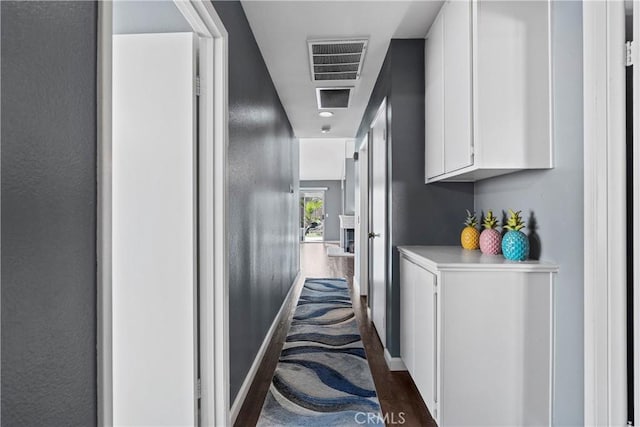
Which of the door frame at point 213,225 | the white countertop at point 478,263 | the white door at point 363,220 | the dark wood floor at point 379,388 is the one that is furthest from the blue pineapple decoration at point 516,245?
the white door at point 363,220

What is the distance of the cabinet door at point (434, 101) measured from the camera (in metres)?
2.18

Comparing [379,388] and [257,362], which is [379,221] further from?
[257,362]

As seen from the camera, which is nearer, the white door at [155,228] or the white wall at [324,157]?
the white door at [155,228]

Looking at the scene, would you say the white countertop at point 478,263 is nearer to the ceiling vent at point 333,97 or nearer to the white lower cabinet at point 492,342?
the white lower cabinet at point 492,342

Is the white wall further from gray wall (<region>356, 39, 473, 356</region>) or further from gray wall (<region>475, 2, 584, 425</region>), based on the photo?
gray wall (<region>475, 2, 584, 425</region>)

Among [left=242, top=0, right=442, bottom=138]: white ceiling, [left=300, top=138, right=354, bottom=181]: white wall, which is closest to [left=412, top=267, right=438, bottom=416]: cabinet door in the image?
[left=242, top=0, right=442, bottom=138]: white ceiling

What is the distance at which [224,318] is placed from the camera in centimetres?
171

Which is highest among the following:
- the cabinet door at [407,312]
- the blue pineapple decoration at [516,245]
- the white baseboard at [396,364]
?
the blue pineapple decoration at [516,245]

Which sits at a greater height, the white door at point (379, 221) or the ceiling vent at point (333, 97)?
the ceiling vent at point (333, 97)

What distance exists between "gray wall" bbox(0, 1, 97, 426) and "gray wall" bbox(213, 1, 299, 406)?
1.09 m

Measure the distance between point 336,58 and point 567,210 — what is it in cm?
209

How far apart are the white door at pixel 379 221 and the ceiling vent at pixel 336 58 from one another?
44 centimetres
